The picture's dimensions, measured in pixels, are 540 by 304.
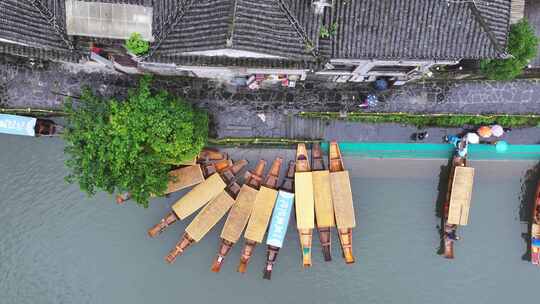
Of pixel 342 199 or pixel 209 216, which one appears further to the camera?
pixel 209 216

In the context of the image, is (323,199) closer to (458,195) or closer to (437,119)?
(458,195)

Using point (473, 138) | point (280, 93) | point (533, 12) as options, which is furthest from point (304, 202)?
point (533, 12)

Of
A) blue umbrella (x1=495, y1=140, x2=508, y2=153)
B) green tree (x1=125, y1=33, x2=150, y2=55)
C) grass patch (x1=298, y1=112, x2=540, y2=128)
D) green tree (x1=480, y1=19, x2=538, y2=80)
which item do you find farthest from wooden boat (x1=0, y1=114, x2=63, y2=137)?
blue umbrella (x1=495, y1=140, x2=508, y2=153)

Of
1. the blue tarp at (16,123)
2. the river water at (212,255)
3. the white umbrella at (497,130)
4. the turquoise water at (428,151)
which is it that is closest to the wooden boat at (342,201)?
the river water at (212,255)

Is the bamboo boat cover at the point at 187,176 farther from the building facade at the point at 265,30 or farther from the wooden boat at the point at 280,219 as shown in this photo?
the building facade at the point at 265,30

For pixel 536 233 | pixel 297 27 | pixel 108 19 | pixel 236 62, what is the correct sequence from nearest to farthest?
pixel 297 27 < pixel 108 19 < pixel 236 62 < pixel 536 233

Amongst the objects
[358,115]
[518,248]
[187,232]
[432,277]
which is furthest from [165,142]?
[518,248]

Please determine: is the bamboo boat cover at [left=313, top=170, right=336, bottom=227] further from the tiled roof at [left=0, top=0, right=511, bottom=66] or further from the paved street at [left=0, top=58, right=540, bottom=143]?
the tiled roof at [left=0, top=0, right=511, bottom=66]

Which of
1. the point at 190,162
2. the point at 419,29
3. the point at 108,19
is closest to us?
the point at 108,19
